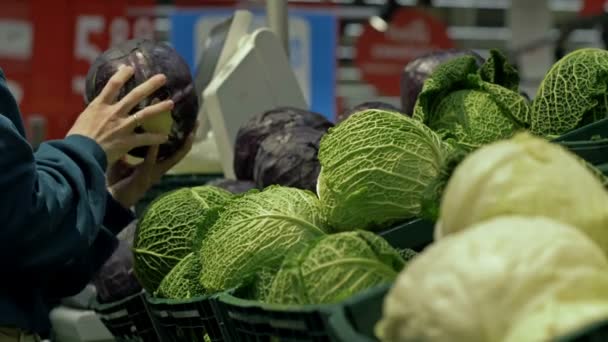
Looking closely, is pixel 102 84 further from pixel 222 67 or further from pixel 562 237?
pixel 562 237

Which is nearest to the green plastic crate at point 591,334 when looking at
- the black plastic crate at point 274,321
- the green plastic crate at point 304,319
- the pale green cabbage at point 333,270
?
the green plastic crate at point 304,319

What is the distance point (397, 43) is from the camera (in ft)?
33.3

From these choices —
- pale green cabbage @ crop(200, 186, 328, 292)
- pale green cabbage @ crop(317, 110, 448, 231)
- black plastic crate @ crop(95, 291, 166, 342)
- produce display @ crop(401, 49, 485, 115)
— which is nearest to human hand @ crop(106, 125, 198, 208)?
black plastic crate @ crop(95, 291, 166, 342)

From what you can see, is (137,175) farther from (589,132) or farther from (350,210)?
(589,132)

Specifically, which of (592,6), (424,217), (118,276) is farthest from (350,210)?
(592,6)

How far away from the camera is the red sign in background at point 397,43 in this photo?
32.9 feet

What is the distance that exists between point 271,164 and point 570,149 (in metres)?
1.11

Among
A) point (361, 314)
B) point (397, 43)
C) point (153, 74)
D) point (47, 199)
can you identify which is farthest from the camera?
point (397, 43)

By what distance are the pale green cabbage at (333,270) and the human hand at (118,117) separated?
1.05 m

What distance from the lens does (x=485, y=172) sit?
117 cm

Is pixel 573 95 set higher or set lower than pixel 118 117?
higher

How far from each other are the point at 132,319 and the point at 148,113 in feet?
1.78

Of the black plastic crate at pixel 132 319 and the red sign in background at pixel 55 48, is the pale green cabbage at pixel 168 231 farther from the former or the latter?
the red sign in background at pixel 55 48

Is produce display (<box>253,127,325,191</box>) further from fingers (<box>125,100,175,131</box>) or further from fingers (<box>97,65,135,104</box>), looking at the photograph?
fingers (<box>97,65,135,104</box>)
